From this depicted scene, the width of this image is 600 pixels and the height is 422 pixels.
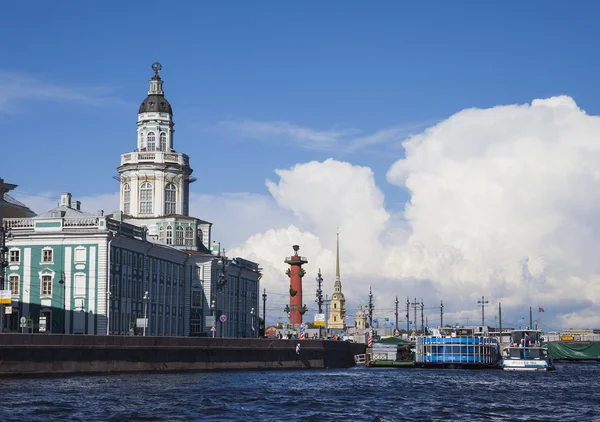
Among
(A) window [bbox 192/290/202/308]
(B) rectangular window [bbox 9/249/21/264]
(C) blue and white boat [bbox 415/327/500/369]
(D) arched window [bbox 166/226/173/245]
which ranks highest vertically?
(D) arched window [bbox 166/226/173/245]

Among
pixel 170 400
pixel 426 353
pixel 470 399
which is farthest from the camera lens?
pixel 426 353

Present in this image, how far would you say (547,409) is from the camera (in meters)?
60.9

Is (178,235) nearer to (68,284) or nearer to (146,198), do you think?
(146,198)

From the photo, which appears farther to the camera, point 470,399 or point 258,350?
point 258,350

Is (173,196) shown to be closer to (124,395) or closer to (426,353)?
(426,353)

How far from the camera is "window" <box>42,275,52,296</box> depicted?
3949 inches

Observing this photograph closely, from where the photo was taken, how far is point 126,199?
13050cm

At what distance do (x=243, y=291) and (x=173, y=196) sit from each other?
19.3 metres

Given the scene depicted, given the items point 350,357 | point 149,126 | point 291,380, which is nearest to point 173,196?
point 149,126

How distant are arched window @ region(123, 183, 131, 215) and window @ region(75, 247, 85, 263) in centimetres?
2905

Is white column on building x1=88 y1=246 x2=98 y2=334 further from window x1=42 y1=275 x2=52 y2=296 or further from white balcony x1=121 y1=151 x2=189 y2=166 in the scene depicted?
white balcony x1=121 y1=151 x2=189 y2=166

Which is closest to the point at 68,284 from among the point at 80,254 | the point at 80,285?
the point at 80,285

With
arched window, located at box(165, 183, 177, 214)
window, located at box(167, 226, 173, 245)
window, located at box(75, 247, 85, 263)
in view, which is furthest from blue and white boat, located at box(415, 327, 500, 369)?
window, located at box(75, 247, 85, 263)

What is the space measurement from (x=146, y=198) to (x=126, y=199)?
8.65ft
